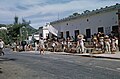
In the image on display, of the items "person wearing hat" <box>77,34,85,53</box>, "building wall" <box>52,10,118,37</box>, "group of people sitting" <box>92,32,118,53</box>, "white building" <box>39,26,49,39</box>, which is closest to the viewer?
"group of people sitting" <box>92,32,118,53</box>

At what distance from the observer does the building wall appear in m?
36.6

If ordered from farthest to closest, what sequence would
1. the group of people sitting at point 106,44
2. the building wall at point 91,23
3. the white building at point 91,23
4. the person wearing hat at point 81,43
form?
1. the building wall at point 91,23
2. the white building at point 91,23
3. the person wearing hat at point 81,43
4. the group of people sitting at point 106,44

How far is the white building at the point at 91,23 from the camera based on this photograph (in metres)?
36.1

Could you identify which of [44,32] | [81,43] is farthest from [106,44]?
[44,32]

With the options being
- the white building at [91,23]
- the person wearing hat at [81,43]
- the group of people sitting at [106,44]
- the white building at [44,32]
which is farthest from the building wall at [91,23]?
the person wearing hat at [81,43]

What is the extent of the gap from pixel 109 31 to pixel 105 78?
2480 centimetres

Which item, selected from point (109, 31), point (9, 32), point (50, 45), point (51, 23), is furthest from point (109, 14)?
point (9, 32)

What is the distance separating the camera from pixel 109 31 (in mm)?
36625

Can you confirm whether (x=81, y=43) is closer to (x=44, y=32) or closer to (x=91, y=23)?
(x=91, y=23)

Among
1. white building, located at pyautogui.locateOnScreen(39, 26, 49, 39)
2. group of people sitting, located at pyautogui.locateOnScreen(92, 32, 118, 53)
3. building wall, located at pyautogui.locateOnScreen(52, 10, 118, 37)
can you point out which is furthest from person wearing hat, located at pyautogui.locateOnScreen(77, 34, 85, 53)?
white building, located at pyautogui.locateOnScreen(39, 26, 49, 39)

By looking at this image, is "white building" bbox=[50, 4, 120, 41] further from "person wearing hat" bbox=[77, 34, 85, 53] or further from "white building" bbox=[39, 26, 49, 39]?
"person wearing hat" bbox=[77, 34, 85, 53]

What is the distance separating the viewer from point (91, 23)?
1619 inches

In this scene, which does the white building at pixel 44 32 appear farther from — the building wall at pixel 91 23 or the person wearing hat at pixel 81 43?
the person wearing hat at pixel 81 43

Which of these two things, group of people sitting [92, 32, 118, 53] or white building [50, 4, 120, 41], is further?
white building [50, 4, 120, 41]
